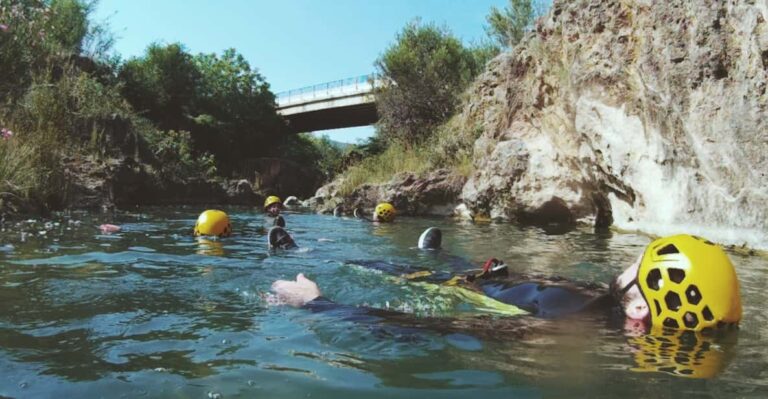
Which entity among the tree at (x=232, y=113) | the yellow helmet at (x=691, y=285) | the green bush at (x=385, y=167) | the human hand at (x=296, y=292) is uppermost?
the tree at (x=232, y=113)

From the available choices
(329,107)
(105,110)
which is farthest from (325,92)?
(105,110)

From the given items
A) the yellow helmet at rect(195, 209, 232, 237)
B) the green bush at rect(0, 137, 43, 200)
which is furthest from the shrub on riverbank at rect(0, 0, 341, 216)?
the yellow helmet at rect(195, 209, 232, 237)

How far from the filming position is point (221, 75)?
38.1 metres

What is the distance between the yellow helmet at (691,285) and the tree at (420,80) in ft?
65.4

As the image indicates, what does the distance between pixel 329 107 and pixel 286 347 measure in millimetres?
38040

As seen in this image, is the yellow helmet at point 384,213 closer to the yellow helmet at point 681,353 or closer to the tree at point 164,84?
the yellow helmet at point 681,353

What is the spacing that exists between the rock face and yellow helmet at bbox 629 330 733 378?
4.94 meters

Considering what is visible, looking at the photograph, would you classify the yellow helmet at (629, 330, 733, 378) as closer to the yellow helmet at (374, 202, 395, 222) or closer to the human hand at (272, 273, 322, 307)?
the human hand at (272, 273, 322, 307)

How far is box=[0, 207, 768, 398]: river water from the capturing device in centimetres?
258

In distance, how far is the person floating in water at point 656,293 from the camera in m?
3.31

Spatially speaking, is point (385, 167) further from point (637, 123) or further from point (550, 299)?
Result: point (550, 299)

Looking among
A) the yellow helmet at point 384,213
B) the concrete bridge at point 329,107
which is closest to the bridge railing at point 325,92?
the concrete bridge at point 329,107

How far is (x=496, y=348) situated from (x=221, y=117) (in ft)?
115

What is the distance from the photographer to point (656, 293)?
3504 mm
